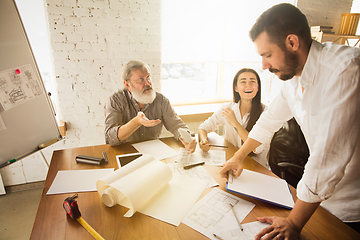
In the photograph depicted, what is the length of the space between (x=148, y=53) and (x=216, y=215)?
2.21m

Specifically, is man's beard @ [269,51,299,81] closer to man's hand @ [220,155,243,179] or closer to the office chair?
man's hand @ [220,155,243,179]

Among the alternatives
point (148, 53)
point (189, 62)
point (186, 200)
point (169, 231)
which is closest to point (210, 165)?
point (186, 200)

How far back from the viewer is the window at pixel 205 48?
295 cm

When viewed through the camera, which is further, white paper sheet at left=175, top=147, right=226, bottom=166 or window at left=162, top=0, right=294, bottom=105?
window at left=162, top=0, right=294, bottom=105

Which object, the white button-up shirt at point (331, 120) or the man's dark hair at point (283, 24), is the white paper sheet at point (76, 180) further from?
the man's dark hair at point (283, 24)

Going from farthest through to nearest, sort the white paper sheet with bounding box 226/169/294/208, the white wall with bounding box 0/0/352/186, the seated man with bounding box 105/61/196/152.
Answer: the white wall with bounding box 0/0/352/186 < the seated man with bounding box 105/61/196/152 < the white paper sheet with bounding box 226/169/294/208

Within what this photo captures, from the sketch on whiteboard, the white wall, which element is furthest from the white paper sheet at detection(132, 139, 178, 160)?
the white wall

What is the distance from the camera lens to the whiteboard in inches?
43.8

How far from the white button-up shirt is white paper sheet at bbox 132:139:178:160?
2.82ft

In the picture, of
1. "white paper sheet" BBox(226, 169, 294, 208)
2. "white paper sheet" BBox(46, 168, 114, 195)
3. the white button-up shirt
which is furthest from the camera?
"white paper sheet" BBox(46, 168, 114, 195)

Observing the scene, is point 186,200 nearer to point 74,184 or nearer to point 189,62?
point 74,184

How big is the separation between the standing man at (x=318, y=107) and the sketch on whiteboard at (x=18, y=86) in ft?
3.87

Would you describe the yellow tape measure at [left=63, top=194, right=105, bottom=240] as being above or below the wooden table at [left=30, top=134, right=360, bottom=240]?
above

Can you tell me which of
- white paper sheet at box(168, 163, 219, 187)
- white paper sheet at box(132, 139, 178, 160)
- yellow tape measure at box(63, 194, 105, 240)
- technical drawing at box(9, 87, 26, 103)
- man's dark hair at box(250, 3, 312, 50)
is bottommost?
white paper sheet at box(132, 139, 178, 160)
